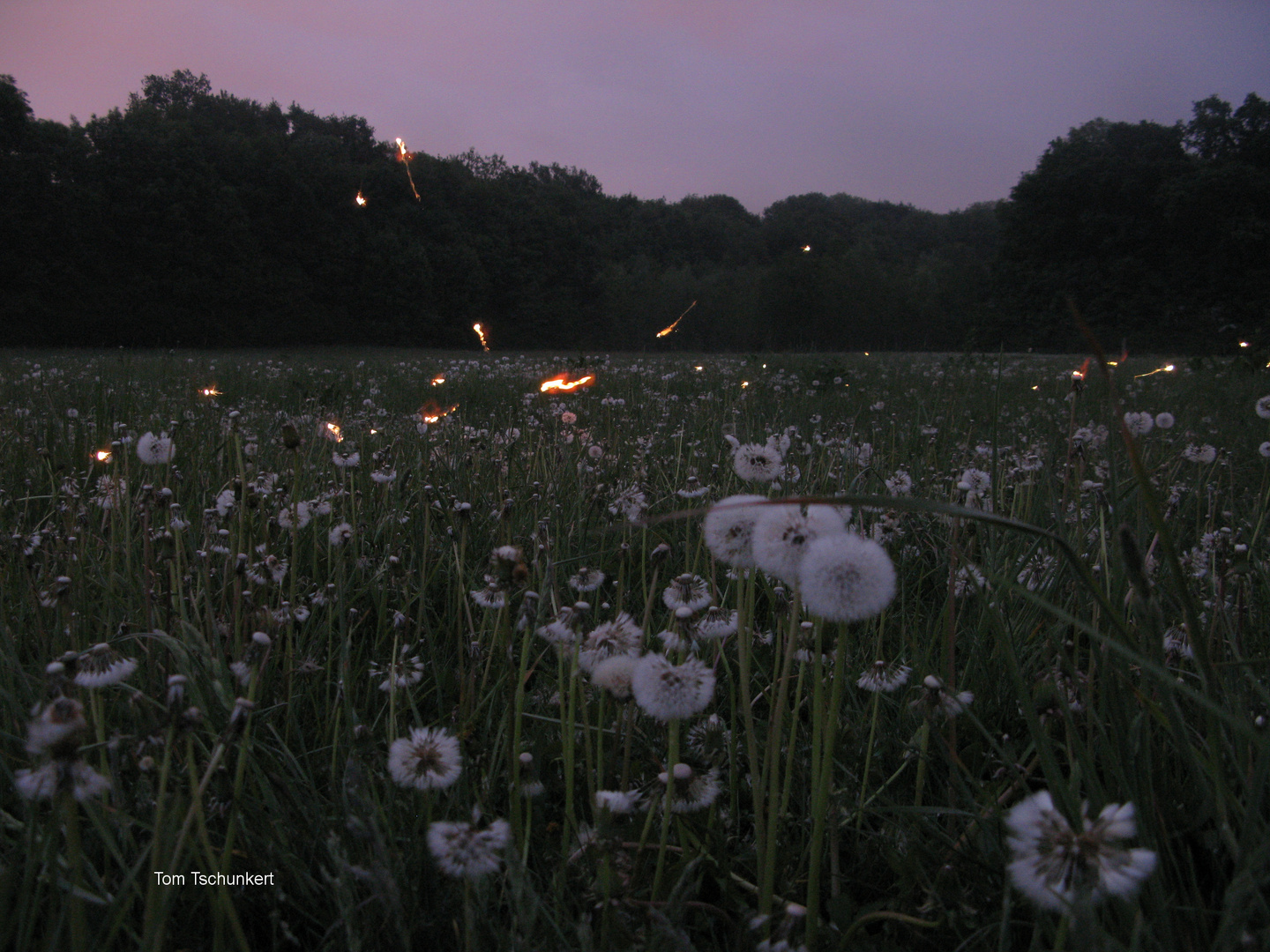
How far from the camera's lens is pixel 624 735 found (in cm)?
148

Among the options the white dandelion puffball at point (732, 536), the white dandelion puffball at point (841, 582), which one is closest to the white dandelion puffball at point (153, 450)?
the white dandelion puffball at point (732, 536)

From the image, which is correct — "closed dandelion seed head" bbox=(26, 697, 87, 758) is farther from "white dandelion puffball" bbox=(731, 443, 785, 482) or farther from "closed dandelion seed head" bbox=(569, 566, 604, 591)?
"white dandelion puffball" bbox=(731, 443, 785, 482)

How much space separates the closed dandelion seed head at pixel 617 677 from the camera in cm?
106

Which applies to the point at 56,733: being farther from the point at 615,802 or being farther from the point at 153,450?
the point at 153,450

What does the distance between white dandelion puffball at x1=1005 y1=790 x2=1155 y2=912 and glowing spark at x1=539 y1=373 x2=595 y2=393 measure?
22.9 feet

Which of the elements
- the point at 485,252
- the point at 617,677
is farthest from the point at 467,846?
the point at 485,252

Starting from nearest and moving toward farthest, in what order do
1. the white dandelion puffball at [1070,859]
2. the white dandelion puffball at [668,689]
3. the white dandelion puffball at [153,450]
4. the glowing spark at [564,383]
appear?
the white dandelion puffball at [1070,859] → the white dandelion puffball at [668,689] → the white dandelion puffball at [153,450] → the glowing spark at [564,383]

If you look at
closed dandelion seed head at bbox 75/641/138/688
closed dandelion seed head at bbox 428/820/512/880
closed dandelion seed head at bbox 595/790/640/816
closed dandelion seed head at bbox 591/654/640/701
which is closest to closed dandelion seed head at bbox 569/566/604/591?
closed dandelion seed head at bbox 591/654/640/701

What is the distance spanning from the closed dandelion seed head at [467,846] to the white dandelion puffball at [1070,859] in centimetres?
55

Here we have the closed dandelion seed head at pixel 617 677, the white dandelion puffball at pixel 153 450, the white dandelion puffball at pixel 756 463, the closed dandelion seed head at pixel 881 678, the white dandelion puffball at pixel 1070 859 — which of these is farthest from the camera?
the white dandelion puffball at pixel 153 450

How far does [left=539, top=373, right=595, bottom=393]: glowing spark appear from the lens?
7828 millimetres

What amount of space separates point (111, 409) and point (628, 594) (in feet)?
15.7

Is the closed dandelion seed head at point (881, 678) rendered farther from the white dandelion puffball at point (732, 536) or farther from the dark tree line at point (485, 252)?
the dark tree line at point (485, 252)

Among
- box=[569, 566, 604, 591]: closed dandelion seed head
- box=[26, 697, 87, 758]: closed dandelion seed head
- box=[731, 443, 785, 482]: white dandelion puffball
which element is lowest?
box=[569, 566, 604, 591]: closed dandelion seed head
